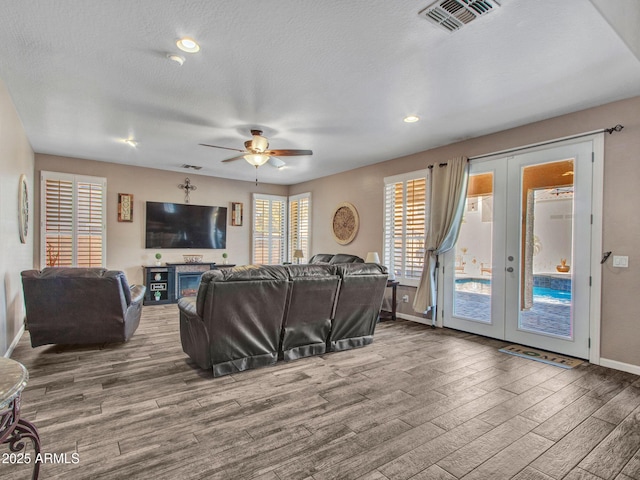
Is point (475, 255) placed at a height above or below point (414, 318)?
above

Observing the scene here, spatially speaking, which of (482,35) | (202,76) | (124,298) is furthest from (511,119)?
(124,298)

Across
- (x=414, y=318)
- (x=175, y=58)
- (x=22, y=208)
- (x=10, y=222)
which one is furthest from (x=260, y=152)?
(x=414, y=318)

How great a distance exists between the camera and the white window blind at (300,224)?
28.0 ft

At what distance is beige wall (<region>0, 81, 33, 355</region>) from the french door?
546 cm

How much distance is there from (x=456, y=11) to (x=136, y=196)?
6.75 m

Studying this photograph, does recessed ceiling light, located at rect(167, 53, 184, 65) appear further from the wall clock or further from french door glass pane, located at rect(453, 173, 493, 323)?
french door glass pane, located at rect(453, 173, 493, 323)

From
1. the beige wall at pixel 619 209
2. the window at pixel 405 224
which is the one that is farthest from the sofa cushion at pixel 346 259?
the beige wall at pixel 619 209

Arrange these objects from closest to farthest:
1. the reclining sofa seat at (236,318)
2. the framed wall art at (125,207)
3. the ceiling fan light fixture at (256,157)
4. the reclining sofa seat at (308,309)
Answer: the reclining sofa seat at (236,318) → the reclining sofa seat at (308,309) → the ceiling fan light fixture at (256,157) → the framed wall art at (125,207)

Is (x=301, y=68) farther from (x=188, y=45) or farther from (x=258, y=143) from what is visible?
(x=258, y=143)

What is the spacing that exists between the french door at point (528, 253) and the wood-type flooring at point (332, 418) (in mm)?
639

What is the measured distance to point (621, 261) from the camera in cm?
361

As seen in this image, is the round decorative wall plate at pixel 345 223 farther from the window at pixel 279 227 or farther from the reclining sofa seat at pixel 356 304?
the reclining sofa seat at pixel 356 304

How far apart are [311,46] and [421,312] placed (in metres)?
4.16

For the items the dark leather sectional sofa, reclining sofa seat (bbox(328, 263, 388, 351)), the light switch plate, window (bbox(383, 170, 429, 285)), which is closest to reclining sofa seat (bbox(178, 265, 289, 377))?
the dark leather sectional sofa
